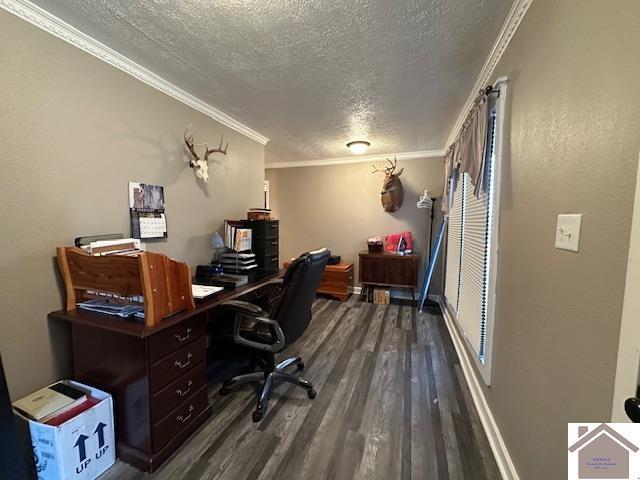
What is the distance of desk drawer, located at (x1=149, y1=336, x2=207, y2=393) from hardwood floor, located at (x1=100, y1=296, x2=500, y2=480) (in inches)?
17.0

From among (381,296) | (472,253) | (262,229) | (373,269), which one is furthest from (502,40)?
(381,296)

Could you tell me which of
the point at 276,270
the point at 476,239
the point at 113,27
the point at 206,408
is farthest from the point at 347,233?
the point at 113,27

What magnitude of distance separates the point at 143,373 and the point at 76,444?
39 centimetres

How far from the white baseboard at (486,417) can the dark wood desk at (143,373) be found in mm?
1754

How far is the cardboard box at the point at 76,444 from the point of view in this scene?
3.80ft

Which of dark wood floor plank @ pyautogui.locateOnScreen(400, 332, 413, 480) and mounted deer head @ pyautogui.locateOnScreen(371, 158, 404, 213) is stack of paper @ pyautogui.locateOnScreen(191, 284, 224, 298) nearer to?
dark wood floor plank @ pyautogui.locateOnScreen(400, 332, 413, 480)

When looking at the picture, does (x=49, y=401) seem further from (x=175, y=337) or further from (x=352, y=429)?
(x=352, y=429)

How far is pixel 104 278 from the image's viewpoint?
4.62ft

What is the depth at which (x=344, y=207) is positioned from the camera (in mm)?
4559

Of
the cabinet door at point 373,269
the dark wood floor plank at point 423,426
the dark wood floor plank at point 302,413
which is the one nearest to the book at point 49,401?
the dark wood floor plank at point 302,413

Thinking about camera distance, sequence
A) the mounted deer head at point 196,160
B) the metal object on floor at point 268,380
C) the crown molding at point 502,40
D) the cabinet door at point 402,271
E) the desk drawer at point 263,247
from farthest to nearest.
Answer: the cabinet door at point 402,271 → the desk drawer at point 263,247 → the mounted deer head at point 196,160 → the metal object on floor at point 268,380 → the crown molding at point 502,40

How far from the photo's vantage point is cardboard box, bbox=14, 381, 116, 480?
116cm

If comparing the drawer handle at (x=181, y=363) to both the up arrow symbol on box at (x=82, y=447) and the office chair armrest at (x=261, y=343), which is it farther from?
the up arrow symbol on box at (x=82, y=447)

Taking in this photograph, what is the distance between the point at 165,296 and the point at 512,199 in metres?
1.95
